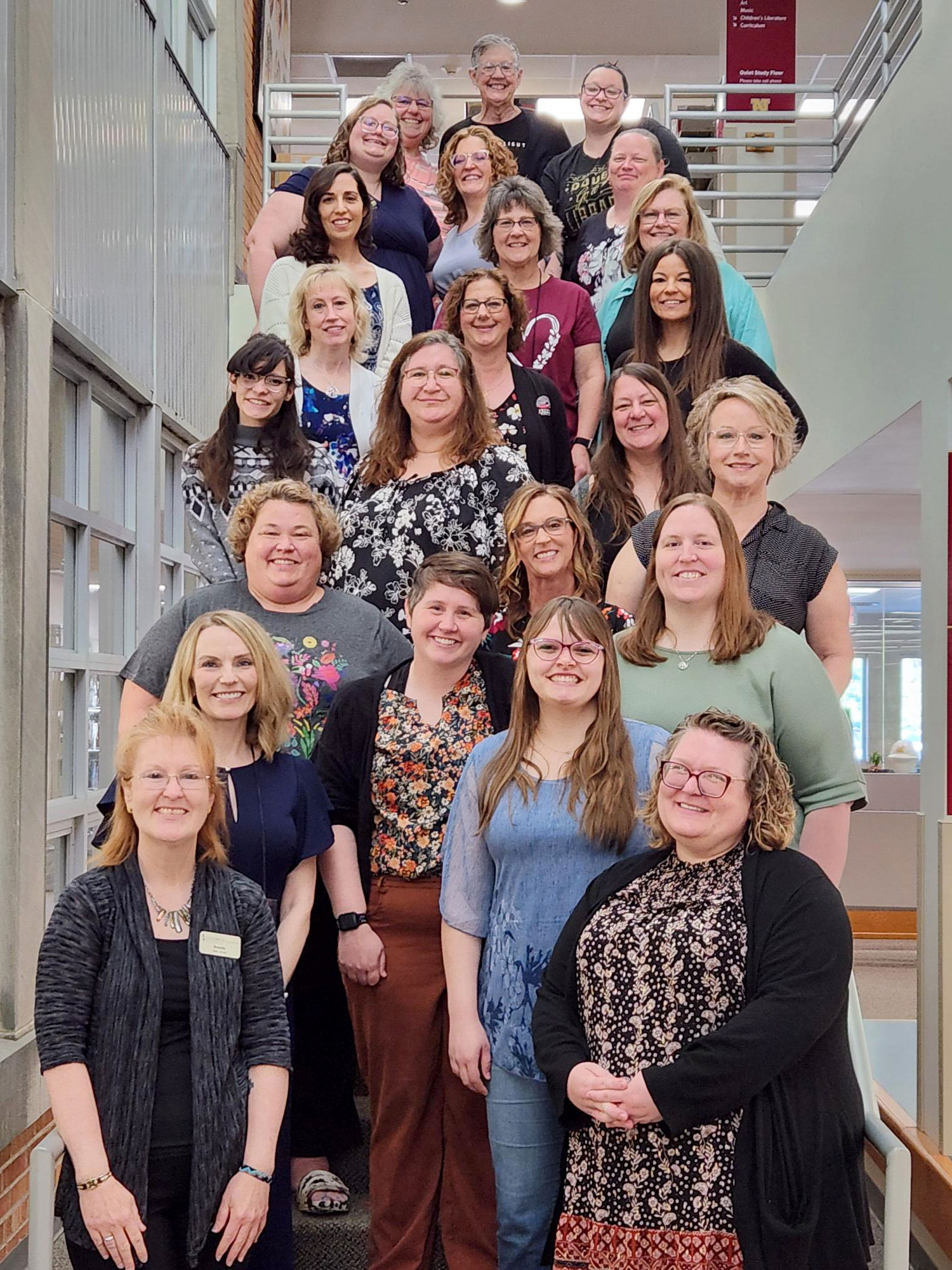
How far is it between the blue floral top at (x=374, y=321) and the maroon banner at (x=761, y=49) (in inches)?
248

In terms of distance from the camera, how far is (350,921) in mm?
2609

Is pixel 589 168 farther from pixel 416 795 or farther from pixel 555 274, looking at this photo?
pixel 416 795

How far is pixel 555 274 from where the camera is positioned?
474cm

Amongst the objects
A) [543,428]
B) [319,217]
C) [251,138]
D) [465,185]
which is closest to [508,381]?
[543,428]

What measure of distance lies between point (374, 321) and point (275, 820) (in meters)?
2.38

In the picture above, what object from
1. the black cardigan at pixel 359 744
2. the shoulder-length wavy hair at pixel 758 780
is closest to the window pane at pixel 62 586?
the black cardigan at pixel 359 744

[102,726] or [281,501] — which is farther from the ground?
[281,501]

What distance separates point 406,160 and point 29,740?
116 inches

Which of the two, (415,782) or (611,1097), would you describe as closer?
(611,1097)

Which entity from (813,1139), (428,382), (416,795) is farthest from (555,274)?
(813,1139)

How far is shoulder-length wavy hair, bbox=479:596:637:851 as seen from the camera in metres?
2.31

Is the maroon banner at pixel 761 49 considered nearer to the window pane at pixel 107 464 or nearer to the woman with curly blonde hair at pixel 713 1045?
the window pane at pixel 107 464

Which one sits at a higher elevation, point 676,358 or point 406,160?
point 406,160

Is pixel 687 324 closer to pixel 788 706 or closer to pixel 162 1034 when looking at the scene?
pixel 788 706
